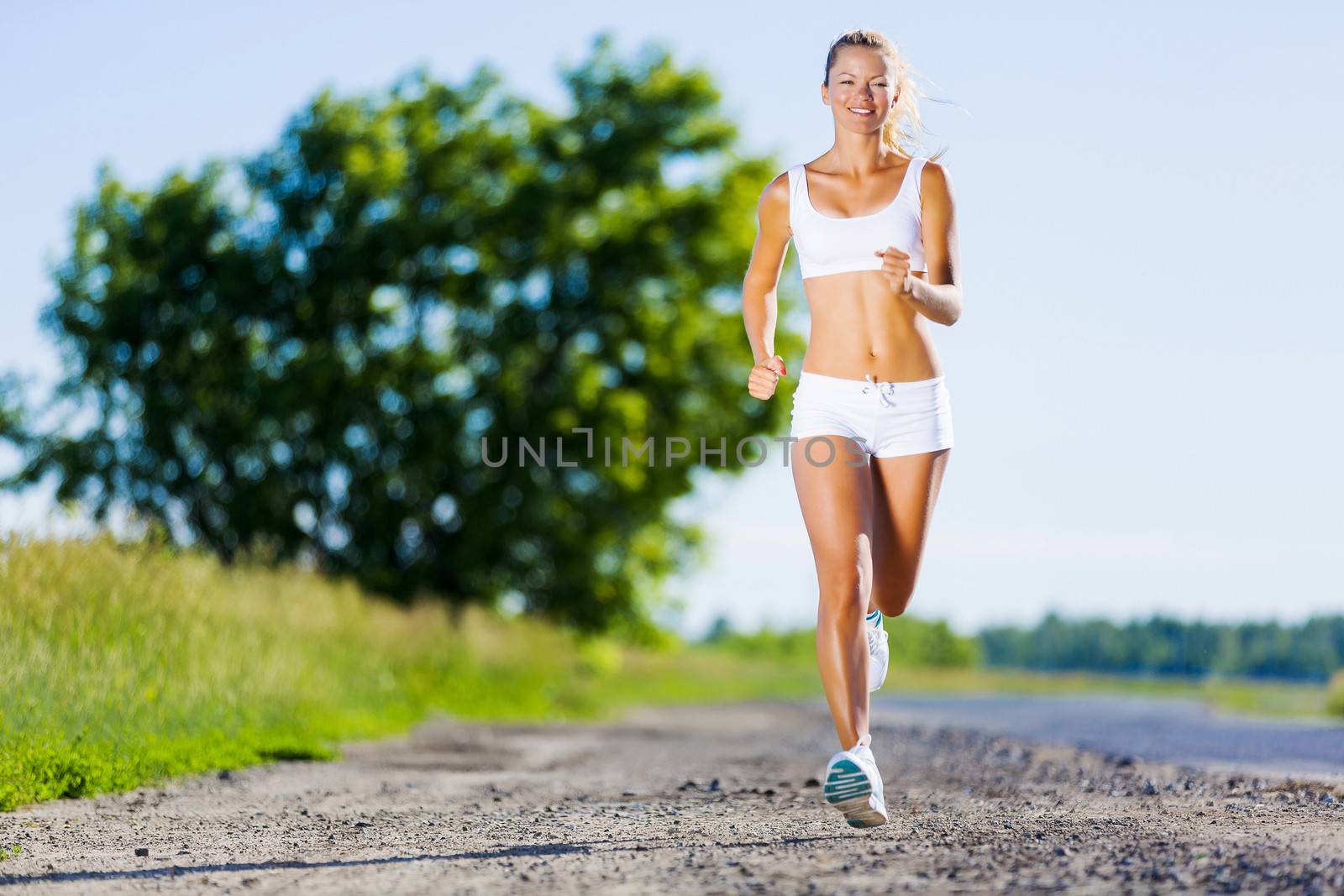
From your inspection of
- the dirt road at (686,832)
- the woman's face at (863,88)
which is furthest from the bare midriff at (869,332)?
the dirt road at (686,832)

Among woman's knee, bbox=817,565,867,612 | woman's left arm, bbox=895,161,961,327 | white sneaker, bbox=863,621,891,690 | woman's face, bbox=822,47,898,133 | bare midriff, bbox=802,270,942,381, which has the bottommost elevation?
white sneaker, bbox=863,621,891,690

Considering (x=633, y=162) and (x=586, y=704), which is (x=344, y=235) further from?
(x=586, y=704)

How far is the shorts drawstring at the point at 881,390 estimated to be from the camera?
5.52 metres

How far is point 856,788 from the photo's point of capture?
5121 mm

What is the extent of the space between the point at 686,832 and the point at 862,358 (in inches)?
78.5

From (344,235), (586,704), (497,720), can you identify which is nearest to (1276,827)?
(497,720)

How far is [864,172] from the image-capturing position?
5.58 meters

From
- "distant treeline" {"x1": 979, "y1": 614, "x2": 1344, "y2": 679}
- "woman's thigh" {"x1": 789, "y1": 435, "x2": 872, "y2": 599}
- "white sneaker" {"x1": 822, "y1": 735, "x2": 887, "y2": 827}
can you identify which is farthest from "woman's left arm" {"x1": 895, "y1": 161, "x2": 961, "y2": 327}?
"distant treeline" {"x1": 979, "y1": 614, "x2": 1344, "y2": 679}

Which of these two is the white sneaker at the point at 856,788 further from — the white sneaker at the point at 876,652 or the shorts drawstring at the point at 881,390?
the shorts drawstring at the point at 881,390

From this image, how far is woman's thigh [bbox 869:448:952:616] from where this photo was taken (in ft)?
18.4

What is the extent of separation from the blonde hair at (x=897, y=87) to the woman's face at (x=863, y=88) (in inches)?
1.3

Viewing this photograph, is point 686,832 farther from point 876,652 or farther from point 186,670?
point 186,670

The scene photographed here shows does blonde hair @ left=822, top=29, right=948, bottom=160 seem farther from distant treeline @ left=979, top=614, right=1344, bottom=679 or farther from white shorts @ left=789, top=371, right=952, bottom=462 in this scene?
distant treeline @ left=979, top=614, right=1344, bottom=679

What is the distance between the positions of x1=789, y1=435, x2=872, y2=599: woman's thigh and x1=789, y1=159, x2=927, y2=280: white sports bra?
0.70m
